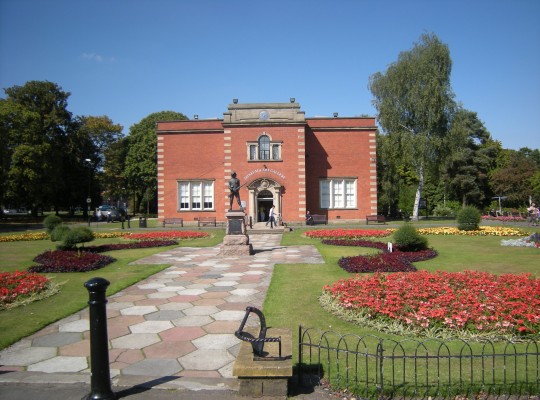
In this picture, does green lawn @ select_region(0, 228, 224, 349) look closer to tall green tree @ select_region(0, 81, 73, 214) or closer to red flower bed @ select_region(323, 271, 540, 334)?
red flower bed @ select_region(323, 271, 540, 334)

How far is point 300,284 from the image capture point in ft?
29.0

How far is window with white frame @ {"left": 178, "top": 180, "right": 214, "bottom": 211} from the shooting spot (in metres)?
32.8

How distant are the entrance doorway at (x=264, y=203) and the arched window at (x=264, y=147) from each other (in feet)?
9.78

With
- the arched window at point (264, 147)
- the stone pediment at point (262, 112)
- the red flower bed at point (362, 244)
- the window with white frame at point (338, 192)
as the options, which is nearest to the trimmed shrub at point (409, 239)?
the red flower bed at point (362, 244)

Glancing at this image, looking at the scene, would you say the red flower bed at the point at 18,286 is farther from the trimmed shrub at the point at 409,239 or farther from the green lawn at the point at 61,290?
the trimmed shrub at the point at 409,239

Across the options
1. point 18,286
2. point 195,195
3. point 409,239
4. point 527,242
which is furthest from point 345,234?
point 195,195

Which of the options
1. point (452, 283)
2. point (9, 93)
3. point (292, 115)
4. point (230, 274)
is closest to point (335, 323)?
point (452, 283)

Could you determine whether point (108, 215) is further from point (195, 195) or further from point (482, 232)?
point (482, 232)

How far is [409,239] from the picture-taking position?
1323cm

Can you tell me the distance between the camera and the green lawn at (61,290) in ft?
20.0

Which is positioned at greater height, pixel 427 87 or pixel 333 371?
pixel 427 87

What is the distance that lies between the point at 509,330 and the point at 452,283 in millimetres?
2312

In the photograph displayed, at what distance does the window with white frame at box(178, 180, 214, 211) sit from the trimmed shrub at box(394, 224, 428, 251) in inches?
854

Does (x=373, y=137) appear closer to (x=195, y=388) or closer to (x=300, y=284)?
(x=300, y=284)
